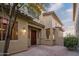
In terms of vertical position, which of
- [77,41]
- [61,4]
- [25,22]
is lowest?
[77,41]

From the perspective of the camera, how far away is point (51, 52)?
2205 mm

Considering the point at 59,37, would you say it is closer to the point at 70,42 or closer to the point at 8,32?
the point at 70,42

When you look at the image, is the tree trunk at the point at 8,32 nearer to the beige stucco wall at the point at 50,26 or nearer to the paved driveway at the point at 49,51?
the paved driveway at the point at 49,51

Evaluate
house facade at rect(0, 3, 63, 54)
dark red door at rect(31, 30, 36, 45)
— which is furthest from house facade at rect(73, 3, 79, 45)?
dark red door at rect(31, 30, 36, 45)

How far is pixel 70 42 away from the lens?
2189 mm

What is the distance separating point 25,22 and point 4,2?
476 millimetres

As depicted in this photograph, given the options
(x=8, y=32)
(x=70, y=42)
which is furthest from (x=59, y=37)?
(x=8, y=32)

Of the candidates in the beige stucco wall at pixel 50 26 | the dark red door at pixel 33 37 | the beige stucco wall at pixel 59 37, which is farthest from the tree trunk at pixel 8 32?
the beige stucco wall at pixel 59 37

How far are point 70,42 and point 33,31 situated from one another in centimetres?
64

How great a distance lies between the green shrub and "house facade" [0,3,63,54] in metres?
0.08

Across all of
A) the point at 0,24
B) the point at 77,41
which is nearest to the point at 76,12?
the point at 77,41

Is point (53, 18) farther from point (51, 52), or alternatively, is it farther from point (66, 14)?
point (51, 52)

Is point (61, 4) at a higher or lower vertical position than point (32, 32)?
higher

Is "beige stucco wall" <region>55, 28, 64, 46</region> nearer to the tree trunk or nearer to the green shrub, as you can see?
the green shrub
